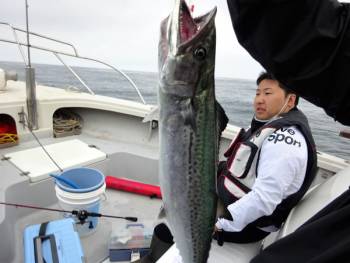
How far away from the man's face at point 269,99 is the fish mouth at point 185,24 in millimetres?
1407

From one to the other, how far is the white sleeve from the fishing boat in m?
0.21

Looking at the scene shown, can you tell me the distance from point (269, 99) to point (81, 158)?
2570 mm

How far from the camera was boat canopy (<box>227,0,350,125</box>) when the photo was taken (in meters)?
1.08

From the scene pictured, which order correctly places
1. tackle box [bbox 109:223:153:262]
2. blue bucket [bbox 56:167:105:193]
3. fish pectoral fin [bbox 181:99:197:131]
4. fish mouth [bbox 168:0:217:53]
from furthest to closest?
blue bucket [bbox 56:167:105:193] < tackle box [bbox 109:223:153:262] < fish pectoral fin [bbox 181:99:197:131] < fish mouth [bbox 168:0:217:53]

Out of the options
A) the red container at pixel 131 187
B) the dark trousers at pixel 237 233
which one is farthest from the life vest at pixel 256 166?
the red container at pixel 131 187

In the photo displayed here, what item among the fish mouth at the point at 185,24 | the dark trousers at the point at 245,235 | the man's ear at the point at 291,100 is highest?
the fish mouth at the point at 185,24

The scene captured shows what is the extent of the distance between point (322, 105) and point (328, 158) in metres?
2.57

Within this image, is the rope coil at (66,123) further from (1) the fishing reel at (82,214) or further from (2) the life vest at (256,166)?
(2) the life vest at (256,166)

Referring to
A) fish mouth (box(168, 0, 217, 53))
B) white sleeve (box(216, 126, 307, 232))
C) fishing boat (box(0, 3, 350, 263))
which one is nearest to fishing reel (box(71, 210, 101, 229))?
fishing boat (box(0, 3, 350, 263))

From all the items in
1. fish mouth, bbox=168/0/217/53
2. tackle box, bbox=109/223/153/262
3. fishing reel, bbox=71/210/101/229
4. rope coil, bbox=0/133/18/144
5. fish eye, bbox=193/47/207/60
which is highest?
fish mouth, bbox=168/0/217/53

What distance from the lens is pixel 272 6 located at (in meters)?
1.07

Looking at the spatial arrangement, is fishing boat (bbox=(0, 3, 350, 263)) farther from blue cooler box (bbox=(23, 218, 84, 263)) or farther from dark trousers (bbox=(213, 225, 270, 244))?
blue cooler box (bbox=(23, 218, 84, 263))

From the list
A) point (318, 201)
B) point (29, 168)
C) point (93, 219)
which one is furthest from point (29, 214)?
point (318, 201)

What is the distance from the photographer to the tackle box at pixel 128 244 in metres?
2.84
